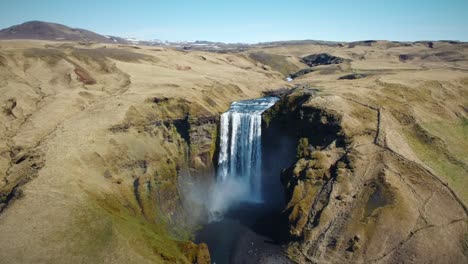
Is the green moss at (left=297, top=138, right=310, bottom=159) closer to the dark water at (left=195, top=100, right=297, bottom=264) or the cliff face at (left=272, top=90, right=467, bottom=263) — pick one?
the cliff face at (left=272, top=90, right=467, bottom=263)

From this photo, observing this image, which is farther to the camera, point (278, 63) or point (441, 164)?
point (278, 63)

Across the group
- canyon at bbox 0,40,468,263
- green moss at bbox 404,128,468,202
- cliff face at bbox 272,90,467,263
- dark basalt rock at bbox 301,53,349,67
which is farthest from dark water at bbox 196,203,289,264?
dark basalt rock at bbox 301,53,349,67

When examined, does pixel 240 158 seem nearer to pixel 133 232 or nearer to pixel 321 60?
pixel 133 232

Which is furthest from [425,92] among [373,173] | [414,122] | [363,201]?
[363,201]

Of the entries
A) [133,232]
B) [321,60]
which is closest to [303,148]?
[133,232]

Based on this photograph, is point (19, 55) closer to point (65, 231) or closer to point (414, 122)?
point (65, 231)

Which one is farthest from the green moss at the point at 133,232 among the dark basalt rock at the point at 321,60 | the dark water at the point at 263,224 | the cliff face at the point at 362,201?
the dark basalt rock at the point at 321,60

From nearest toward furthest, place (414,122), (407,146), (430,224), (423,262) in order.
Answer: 1. (423,262)
2. (430,224)
3. (407,146)
4. (414,122)
